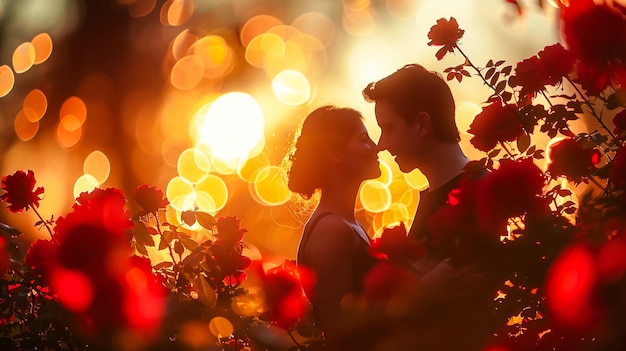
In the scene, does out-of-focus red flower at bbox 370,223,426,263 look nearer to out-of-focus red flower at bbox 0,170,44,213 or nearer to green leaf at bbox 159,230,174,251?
green leaf at bbox 159,230,174,251

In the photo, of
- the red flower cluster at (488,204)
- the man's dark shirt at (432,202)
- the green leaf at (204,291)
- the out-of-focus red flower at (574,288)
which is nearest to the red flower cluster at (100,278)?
the green leaf at (204,291)

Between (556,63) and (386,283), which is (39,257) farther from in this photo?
(556,63)

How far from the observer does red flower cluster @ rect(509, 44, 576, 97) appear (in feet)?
7.02

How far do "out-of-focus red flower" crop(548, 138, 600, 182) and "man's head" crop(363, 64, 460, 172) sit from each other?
Result: 3.72 feet

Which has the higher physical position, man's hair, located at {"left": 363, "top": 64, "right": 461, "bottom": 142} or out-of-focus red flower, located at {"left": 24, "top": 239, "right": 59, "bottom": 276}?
man's hair, located at {"left": 363, "top": 64, "right": 461, "bottom": 142}

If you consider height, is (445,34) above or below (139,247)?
above

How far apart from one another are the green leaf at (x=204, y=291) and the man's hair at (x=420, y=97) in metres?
1.24

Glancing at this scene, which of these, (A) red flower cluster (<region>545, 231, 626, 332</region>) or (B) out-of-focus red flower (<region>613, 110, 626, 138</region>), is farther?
(B) out-of-focus red flower (<region>613, 110, 626, 138</region>)

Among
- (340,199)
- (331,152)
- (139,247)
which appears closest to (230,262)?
(139,247)

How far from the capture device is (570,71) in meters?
2.17

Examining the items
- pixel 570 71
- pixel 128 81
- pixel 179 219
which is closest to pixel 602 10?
pixel 570 71

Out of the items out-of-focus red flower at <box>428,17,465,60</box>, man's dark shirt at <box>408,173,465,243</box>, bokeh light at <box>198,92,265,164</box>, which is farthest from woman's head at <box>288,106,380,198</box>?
bokeh light at <box>198,92,265,164</box>

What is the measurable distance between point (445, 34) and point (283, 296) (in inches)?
45.8

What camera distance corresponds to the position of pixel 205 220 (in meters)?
2.42
